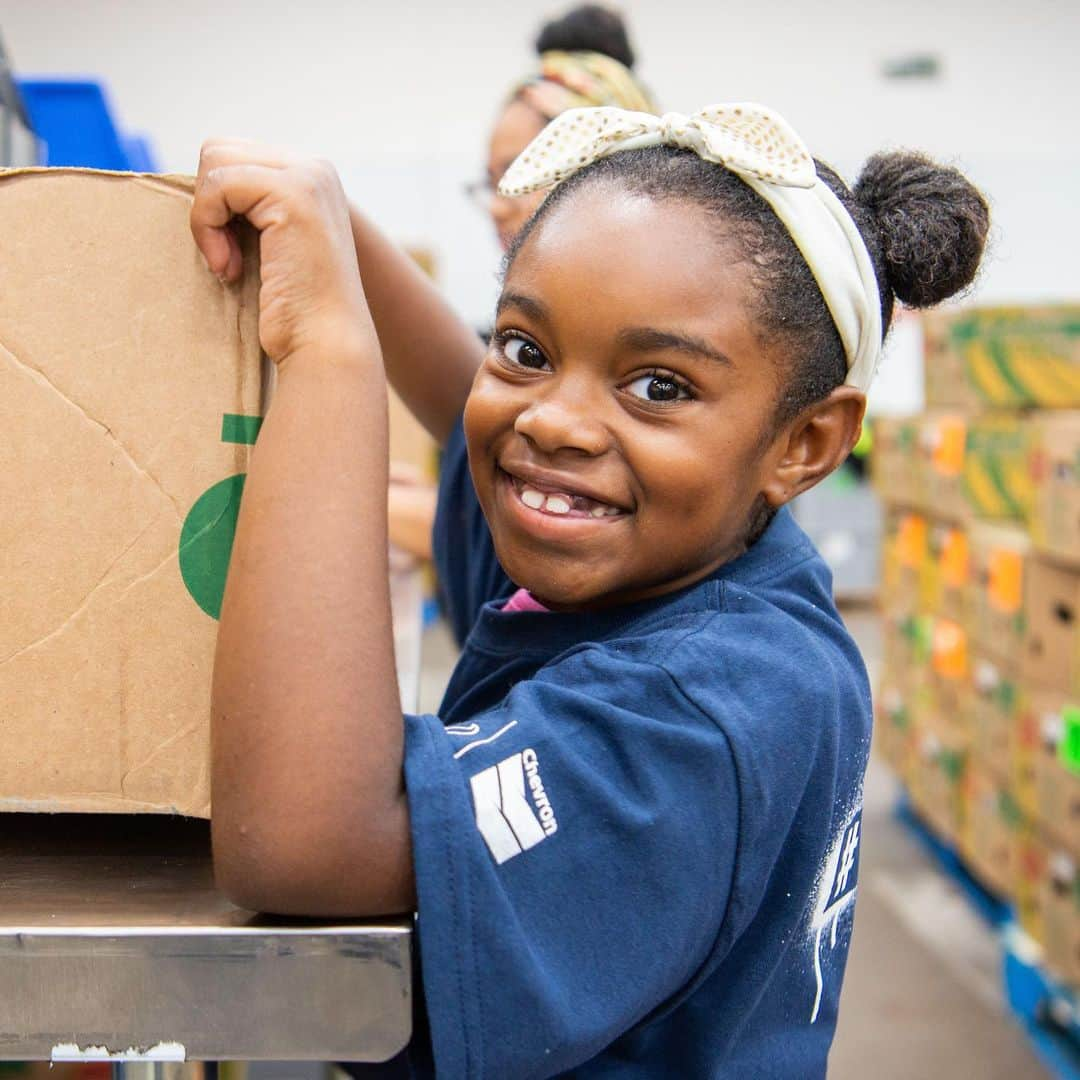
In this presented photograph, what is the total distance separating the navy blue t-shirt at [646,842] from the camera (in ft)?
1.77

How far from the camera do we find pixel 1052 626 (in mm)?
2289

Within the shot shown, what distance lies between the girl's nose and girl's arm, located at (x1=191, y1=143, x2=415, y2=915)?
9cm

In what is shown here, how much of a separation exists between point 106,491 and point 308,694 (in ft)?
0.48

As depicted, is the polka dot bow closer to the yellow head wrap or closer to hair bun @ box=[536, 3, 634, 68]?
the yellow head wrap

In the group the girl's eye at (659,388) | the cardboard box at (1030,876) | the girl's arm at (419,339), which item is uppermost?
the girl's eye at (659,388)

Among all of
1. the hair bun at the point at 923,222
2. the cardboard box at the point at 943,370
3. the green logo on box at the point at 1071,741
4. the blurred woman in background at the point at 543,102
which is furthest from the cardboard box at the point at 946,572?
the hair bun at the point at 923,222

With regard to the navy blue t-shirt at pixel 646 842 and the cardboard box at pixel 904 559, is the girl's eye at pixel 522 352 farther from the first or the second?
the cardboard box at pixel 904 559

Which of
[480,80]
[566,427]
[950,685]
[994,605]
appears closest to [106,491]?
[566,427]

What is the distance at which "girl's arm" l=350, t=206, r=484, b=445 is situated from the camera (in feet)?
3.15

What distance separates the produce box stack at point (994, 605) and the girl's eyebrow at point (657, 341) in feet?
5.45

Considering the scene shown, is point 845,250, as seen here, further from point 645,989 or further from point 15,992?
point 15,992

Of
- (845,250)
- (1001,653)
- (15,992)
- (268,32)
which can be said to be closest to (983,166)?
(268,32)

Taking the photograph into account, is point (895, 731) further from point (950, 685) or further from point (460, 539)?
point (460, 539)

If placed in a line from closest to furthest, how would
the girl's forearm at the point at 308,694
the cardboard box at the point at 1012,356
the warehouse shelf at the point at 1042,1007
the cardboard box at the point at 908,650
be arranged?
the girl's forearm at the point at 308,694 → the warehouse shelf at the point at 1042,1007 → the cardboard box at the point at 1012,356 → the cardboard box at the point at 908,650
